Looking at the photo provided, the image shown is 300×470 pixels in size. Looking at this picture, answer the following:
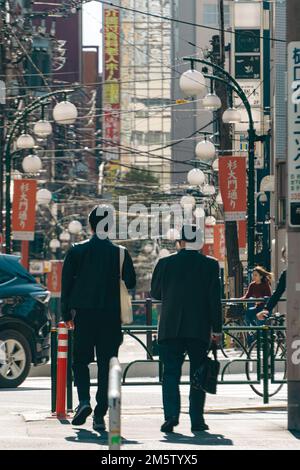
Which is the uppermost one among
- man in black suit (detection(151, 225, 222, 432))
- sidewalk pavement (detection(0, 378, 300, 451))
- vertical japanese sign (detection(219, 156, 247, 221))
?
vertical japanese sign (detection(219, 156, 247, 221))

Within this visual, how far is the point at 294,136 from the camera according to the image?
12.7m

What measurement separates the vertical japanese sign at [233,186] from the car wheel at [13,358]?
15.8 m

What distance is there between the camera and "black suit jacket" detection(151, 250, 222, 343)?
1294 centimetres

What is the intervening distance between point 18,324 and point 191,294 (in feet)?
26.1

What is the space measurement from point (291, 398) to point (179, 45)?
362ft

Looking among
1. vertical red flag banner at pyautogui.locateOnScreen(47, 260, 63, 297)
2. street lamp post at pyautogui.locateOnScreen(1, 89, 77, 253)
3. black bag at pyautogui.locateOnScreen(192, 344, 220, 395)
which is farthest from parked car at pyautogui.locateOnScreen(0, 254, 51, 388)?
vertical red flag banner at pyautogui.locateOnScreen(47, 260, 63, 297)

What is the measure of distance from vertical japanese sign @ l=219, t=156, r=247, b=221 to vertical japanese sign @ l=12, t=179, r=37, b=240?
22.4ft

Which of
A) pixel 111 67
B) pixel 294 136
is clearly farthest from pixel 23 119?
pixel 111 67

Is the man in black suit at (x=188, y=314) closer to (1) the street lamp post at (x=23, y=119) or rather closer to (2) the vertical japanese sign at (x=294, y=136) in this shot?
(2) the vertical japanese sign at (x=294, y=136)

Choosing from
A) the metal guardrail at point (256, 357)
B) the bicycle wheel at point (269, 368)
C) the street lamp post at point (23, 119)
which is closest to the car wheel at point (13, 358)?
the metal guardrail at point (256, 357)

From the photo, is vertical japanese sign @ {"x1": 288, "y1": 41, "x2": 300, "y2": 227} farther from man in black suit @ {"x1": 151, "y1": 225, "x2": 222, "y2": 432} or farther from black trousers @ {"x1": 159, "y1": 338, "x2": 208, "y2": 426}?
black trousers @ {"x1": 159, "y1": 338, "x2": 208, "y2": 426}
